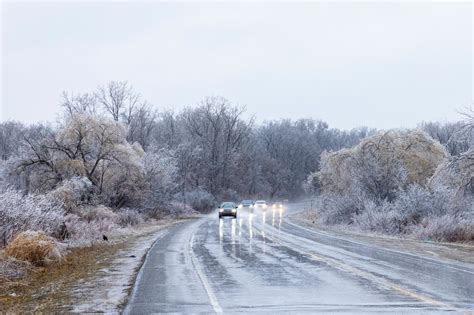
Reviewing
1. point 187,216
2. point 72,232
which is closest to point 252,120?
point 187,216

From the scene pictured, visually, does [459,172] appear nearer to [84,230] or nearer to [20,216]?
[84,230]

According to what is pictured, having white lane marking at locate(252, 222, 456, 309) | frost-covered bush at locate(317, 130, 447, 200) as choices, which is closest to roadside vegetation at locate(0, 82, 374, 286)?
white lane marking at locate(252, 222, 456, 309)

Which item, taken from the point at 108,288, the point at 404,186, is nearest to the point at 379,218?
the point at 404,186

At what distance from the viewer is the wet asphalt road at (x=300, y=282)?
10391mm

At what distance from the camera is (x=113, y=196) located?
46.3m

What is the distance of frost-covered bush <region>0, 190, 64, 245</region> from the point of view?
19469 mm

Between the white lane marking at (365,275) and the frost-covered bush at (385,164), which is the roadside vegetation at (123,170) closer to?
the white lane marking at (365,275)

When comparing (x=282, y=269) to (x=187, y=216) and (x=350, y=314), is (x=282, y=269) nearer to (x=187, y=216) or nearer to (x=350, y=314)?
(x=350, y=314)

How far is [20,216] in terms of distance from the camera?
66.8ft

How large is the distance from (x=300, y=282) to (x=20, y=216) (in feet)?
36.9

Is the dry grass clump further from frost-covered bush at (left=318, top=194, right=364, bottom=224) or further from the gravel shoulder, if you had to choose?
frost-covered bush at (left=318, top=194, right=364, bottom=224)

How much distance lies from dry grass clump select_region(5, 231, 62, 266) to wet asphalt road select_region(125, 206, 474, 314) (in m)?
2.87

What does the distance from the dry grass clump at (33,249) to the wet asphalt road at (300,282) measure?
2.87 meters

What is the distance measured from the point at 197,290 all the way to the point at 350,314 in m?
4.05
